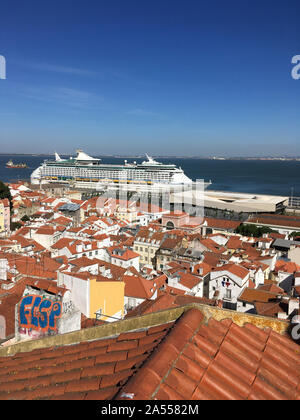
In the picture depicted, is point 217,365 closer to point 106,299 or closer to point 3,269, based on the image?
point 106,299

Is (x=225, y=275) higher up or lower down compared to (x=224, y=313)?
lower down

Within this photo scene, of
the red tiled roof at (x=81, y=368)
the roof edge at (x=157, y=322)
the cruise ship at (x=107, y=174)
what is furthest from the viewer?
the cruise ship at (x=107, y=174)

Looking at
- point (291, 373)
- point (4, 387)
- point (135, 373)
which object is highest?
point (135, 373)

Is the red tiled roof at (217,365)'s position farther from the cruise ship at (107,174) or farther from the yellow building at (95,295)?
the cruise ship at (107,174)

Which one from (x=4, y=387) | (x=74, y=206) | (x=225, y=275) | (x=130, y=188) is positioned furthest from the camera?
(x=130, y=188)

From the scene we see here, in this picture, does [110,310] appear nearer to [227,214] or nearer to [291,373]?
[291,373]

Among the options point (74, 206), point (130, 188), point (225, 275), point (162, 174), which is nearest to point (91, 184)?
point (130, 188)

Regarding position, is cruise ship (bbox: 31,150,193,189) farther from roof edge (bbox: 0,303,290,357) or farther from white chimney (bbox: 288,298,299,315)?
roof edge (bbox: 0,303,290,357)

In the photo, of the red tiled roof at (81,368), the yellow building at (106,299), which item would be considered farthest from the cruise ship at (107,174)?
the red tiled roof at (81,368)
